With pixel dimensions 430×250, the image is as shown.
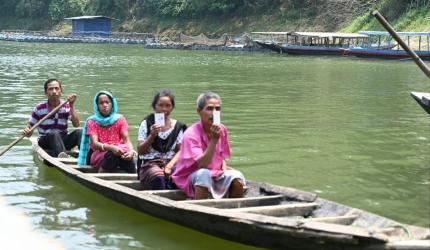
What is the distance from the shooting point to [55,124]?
775 cm

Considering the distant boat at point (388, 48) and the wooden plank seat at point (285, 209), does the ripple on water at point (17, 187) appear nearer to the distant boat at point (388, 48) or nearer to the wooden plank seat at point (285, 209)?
the wooden plank seat at point (285, 209)

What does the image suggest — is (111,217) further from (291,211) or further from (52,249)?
(291,211)

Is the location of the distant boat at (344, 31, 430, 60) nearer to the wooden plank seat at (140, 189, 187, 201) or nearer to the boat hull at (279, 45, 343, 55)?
the boat hull at (279, 45, 343, 55)

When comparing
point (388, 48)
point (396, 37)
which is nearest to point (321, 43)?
point (388, 48)

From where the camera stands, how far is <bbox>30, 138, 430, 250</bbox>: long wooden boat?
12.8 feet

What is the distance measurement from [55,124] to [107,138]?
1.52 m

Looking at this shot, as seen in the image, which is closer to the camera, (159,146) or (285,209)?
(285,209)

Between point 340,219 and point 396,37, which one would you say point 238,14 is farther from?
point 340,219

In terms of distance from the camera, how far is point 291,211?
4.85m

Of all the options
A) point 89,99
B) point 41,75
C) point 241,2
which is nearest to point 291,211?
point 89,99

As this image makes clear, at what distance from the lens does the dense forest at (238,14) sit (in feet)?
135

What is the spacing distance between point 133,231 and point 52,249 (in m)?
0.76

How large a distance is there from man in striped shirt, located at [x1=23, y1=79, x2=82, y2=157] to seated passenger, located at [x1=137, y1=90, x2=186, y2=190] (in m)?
2.03

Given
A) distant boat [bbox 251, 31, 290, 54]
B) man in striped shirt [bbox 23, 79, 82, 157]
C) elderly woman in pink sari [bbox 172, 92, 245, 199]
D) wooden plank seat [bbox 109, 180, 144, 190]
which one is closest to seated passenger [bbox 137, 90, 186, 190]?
wooden plank seat [bbox 109, 180, 144, 190]
